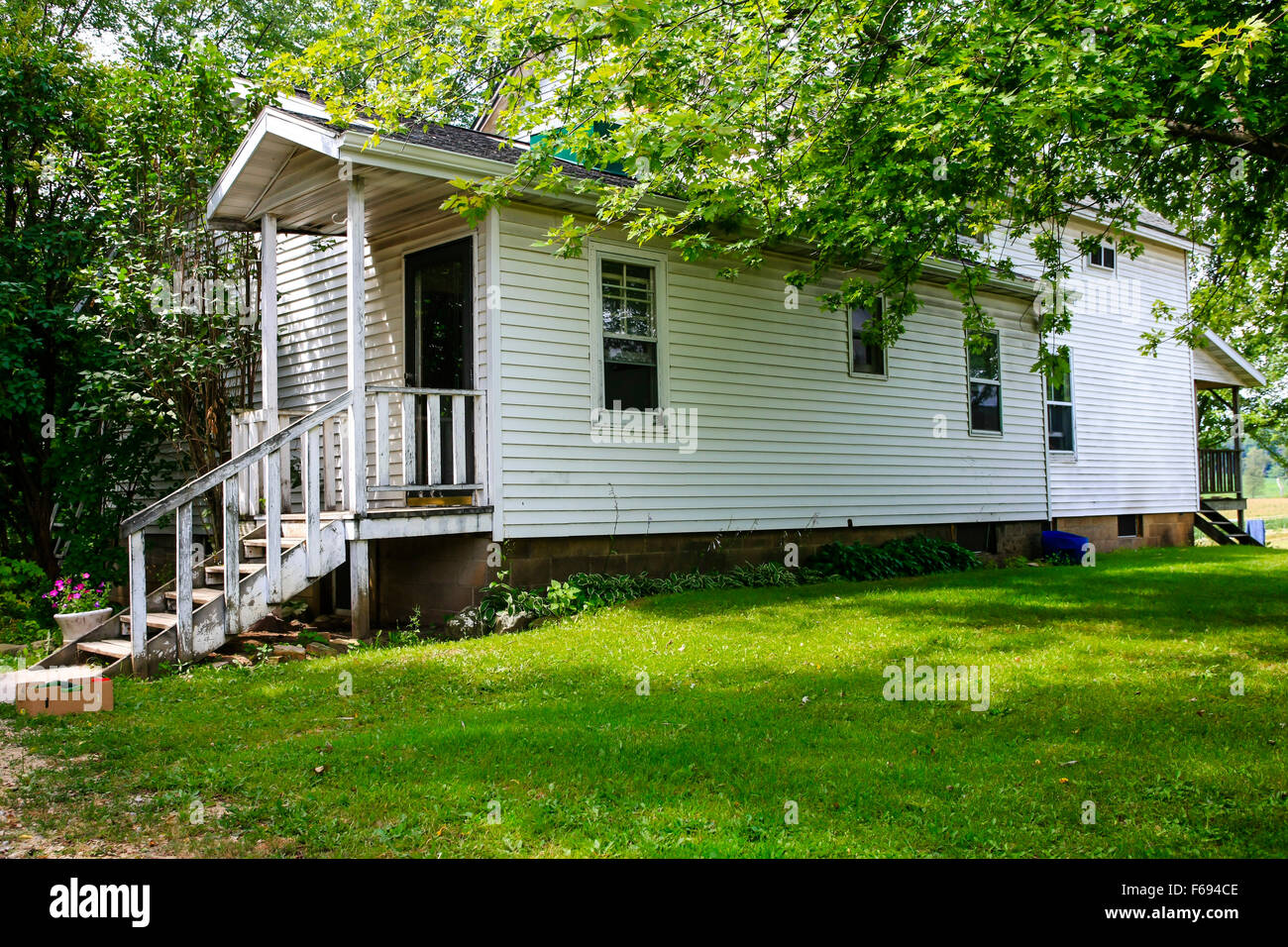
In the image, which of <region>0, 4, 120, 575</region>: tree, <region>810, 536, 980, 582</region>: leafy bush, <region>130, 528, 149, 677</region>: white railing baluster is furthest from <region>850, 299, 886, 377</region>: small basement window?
<region>0, 4, 120, 575</region>: tree

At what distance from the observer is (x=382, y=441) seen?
8453 millimetres

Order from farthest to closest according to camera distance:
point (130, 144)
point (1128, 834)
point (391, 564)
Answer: point (130, 144)
point (391, 564)
point (1128, 834)

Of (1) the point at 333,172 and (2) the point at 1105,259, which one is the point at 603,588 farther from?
(2) the point at 1105,259

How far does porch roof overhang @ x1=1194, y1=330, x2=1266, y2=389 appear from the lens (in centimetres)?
1977

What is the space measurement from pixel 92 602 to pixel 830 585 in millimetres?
7725

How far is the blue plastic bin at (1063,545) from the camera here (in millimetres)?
15008

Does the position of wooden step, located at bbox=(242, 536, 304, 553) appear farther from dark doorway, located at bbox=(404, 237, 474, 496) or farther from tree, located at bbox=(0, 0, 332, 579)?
tree, located at bbox=(0, 0, 332, 579)

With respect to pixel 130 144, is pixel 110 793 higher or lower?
lower

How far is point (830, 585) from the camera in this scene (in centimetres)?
1087

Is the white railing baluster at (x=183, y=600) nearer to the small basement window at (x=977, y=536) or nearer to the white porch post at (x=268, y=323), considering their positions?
the white porch post at (x=268, y=323)

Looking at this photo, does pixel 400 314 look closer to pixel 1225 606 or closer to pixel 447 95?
pixel 447 95

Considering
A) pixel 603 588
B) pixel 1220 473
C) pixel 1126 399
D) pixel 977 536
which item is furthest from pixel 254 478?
pixel 1220 473

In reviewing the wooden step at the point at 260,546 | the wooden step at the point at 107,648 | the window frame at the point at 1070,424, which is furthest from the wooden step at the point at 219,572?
the window frame at the point at 1070,424

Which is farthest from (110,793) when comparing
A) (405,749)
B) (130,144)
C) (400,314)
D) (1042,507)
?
(1042,507)
